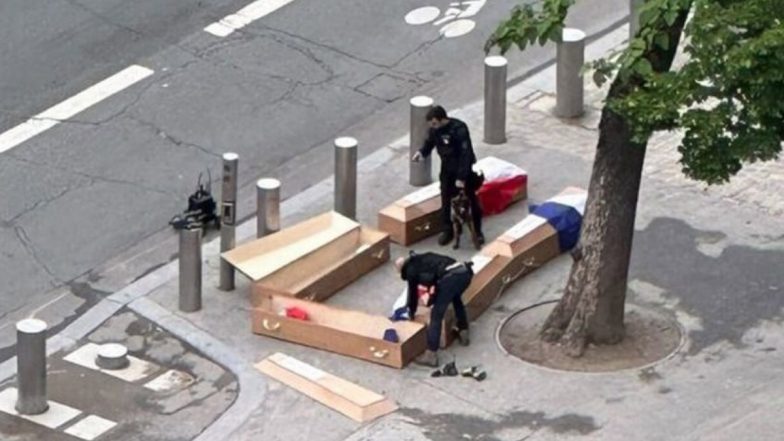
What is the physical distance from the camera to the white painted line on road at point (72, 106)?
64.9 ft

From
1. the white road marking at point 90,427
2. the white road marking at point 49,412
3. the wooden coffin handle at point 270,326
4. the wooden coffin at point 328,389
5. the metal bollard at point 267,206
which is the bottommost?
the white road marking at point 90,427

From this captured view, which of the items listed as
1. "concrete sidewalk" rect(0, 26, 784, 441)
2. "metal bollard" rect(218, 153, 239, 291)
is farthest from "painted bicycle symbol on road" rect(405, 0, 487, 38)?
"metal bollard" rect(218, 153, 239, 291)

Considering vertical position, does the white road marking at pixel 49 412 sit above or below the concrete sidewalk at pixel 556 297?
below


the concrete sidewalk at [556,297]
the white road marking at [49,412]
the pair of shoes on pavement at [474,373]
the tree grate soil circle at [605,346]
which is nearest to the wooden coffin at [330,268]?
the concrete sidewalk at [556,297]

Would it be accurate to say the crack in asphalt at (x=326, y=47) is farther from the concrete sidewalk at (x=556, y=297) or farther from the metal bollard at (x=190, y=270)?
the metal bollard at (x=190, y=270)

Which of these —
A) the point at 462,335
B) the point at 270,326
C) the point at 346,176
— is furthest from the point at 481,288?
the point at 346,176

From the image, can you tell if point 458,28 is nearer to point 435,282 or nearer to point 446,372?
point 435,282

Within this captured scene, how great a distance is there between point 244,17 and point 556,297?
645cm

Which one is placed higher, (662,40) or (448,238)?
(662,40)

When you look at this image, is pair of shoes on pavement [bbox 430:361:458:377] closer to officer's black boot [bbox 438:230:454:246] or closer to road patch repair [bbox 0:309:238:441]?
road patch repair [bbox 0:309:238:441]

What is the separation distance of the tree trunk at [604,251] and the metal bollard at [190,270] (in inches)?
112

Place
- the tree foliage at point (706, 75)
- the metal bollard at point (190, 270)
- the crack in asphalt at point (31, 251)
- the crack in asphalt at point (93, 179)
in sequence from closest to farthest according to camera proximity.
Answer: the tree foliage at point (706, 75)
the metal bollard at point (190, 270)
the crack in asphalt at point (31, 251)
the crack in asphalt at point (93, 179)

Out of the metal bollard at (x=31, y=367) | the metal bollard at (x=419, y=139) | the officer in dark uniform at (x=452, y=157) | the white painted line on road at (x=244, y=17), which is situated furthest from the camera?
the white painted line on road at (x=244, y=17)

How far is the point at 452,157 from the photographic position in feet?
57.5
